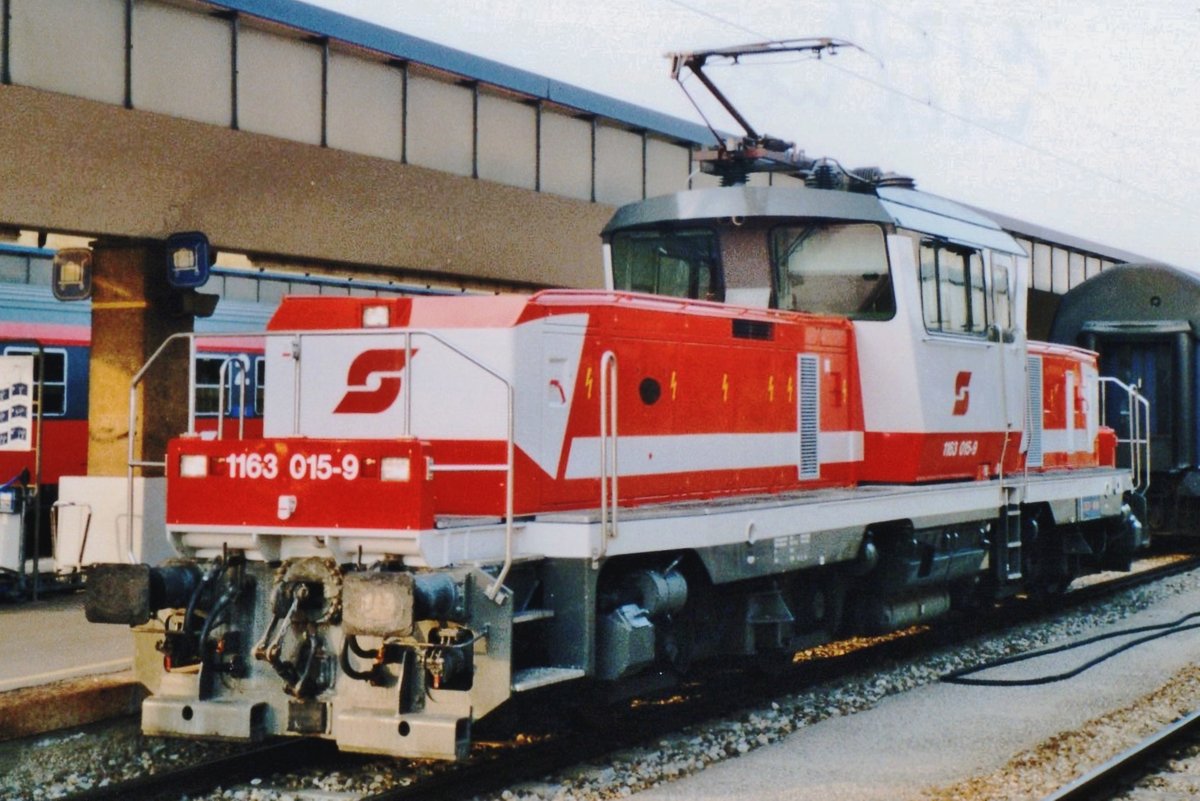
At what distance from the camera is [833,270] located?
31.8ft

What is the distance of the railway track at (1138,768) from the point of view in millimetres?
6641

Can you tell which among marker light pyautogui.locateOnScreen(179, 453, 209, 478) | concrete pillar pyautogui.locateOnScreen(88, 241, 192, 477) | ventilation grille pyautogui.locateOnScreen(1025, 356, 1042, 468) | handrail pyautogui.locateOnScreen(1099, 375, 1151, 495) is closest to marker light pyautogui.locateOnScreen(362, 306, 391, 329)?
marker light pyautogui.locateOnScreen(179, 453, 209, 478)

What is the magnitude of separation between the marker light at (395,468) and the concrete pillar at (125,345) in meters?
6.51

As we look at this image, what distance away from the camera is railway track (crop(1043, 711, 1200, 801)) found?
6.64 m

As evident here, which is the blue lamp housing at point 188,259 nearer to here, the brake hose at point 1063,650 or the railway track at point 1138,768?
the brake hose at point 1063,650

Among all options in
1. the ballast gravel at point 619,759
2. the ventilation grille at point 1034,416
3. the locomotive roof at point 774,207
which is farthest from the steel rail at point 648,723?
the locomotive roof at point 774,207

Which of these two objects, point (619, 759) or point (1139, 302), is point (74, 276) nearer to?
point (619, 759)

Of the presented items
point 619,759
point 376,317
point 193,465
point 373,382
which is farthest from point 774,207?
point 193,465

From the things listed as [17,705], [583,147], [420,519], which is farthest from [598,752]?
[583,147]

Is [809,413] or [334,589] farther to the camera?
[809,413]

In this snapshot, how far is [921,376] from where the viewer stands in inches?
385

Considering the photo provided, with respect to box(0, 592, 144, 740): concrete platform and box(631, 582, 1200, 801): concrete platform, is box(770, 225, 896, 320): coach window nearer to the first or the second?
box(631, 582, 1200, 801): concrete platform

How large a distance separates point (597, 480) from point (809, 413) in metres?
2.43

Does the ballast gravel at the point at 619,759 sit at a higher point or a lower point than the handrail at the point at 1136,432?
lower
